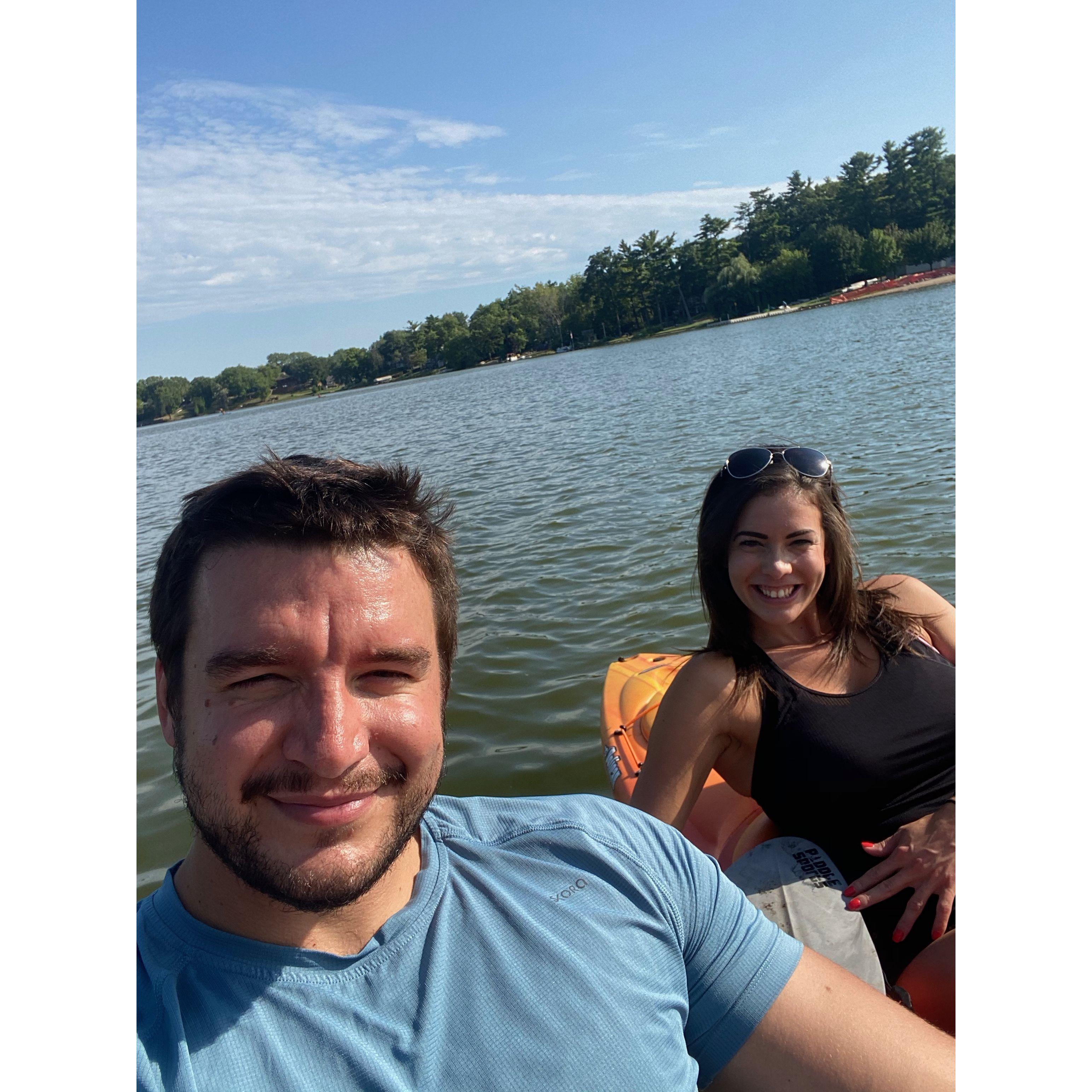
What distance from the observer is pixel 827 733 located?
2285mm

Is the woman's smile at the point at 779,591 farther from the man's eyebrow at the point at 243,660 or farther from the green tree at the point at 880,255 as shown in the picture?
the green tree at the point at 880,255

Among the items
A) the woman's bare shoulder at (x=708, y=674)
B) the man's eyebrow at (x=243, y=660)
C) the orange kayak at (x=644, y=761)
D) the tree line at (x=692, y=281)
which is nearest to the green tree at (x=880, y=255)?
the tree line at (x=692, y=281)

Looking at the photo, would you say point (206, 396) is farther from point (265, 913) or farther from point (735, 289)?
point (265, 913)

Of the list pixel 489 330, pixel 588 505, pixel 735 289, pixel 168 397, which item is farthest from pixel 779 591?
pixel 489 330

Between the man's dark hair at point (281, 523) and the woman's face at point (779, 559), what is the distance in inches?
52.0

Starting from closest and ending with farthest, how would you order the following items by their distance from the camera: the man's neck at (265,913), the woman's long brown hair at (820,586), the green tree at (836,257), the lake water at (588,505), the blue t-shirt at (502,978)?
the blue t-shirt at (502,978) < the man's neck at (265,913) < the woman's long brown hair at (820,586) < the lake water at (588,505) < the green tree at (836,257)

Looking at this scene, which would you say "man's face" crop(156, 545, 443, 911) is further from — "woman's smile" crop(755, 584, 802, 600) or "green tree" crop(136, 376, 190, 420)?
"green tree" crop(136, 376, 190, 420)

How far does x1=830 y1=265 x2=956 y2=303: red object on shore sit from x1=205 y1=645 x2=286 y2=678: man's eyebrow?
219 feet

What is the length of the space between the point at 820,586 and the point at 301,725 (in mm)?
1901

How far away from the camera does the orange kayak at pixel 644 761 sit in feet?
9.59

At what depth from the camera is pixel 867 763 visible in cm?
228

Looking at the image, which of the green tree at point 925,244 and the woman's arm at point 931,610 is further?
the green tree at point 925,244
